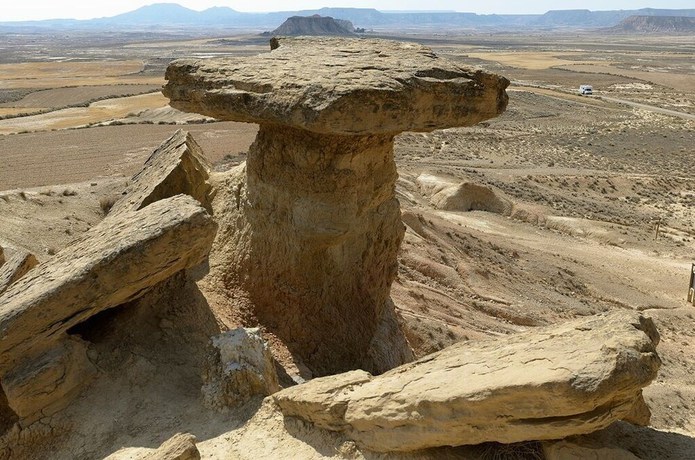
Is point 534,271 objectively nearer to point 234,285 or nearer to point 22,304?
point 234,285

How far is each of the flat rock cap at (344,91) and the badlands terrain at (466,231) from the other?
2.84 meters

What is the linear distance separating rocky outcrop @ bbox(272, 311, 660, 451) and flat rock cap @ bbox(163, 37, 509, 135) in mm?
2899

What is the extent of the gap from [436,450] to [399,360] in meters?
4.53

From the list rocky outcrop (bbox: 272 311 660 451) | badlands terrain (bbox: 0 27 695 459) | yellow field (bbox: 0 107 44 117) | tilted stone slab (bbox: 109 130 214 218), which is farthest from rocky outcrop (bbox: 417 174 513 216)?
yellow field (bbox: 0 107 44 117)

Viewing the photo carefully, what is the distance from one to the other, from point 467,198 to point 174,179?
58.9 feet

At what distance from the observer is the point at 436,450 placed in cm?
573

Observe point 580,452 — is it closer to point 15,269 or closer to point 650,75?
point 15,269

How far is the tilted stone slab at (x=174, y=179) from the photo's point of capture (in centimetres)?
1006

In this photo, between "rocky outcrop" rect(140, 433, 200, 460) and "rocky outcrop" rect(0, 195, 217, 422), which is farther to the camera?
"rocky outcrop" rect(0, 195, 217, 422)

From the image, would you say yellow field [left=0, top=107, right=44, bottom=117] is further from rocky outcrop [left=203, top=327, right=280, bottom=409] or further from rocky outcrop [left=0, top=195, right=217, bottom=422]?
rocky outcrop [left=203, top=327, right=280, bottom=409]

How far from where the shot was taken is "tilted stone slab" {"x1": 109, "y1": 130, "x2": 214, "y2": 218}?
33.0 ft

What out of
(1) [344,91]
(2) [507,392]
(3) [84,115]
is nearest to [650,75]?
(3) [84,115]

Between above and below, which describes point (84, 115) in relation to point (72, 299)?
below

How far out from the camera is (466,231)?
21.0 m
